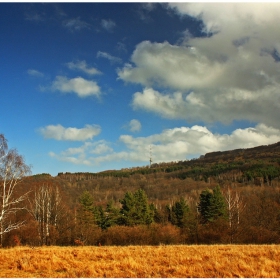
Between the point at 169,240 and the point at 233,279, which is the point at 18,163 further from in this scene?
the point at 169,240

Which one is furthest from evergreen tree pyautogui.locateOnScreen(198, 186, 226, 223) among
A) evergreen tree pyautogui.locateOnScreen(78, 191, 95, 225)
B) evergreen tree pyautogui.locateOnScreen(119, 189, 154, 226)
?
evergreen tree pyautogui.locateOnScreen(78, 191, 95, 225)

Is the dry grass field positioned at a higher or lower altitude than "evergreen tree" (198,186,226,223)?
higher

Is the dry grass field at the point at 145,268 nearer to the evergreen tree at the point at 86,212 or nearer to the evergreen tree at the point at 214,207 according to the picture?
the evergreen tree at the point at 86,212

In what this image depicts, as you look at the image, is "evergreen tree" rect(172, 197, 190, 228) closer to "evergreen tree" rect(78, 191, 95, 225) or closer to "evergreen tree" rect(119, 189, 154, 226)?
"evergreen tree" rect(119, 189, 154, 226)

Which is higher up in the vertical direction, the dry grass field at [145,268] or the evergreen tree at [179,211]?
the dry grass field at [145,268]

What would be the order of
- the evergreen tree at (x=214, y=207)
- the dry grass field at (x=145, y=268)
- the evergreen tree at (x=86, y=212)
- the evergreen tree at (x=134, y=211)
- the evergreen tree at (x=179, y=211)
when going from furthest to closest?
the evergreen tree at (x=179, y=211) → the evergreen tree at (x=214, y=207) → the evergreen tree at (x=134, y=211) → the evergreen tree at (x=86, y=212) → the dry grass field at (x=145, y=268)

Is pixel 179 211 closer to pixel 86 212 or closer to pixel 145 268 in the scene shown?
pixel 86 212

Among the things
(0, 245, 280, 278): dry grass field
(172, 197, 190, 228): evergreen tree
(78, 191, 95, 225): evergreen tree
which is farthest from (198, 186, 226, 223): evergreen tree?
(0, 245, 280, 278): dry grass field

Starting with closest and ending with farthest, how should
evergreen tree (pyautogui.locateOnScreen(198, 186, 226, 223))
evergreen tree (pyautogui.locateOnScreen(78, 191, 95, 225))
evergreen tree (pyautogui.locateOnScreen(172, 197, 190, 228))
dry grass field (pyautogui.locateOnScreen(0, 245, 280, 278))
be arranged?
dry grass field (pyautogui.locateOnScreen(0, 245, 280, 278)), evergreen tree (pyautogui.locateOnScreen(78, 191, 95, 225)), evergreen tree (pyautogui.locateOnScreen(198, 186, 226, 223)), evergreen tree (pyautogui.locateOnScreen(172, 197, 190, 228))

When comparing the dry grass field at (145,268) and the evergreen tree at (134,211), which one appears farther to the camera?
the evergreen tree at (134,211)

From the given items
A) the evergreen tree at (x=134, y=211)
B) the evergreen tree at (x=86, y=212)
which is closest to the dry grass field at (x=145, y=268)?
the evergreen tree at (x=86, y=212)

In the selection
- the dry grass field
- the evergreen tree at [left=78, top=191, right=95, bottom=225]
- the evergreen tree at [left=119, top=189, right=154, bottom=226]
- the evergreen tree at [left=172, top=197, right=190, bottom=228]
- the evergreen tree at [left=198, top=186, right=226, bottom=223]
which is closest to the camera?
the dry grass field

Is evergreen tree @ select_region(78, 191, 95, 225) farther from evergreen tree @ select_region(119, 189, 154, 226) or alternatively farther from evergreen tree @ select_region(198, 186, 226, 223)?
evergreen tree @ select_region(198, 186, 226, 223)

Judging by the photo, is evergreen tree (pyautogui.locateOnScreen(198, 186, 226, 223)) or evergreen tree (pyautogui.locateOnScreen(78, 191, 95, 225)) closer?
evergreen tree (pyautogui.locateOnScreen(78, 191, 95, 225))
